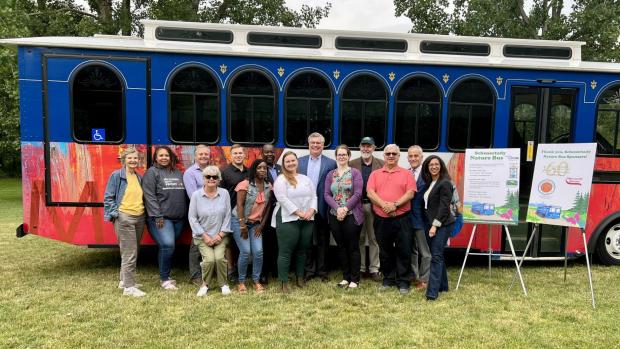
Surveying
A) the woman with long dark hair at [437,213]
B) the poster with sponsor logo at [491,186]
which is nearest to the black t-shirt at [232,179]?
the woman with long dark hair at [437,213]

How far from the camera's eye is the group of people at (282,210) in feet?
16.1

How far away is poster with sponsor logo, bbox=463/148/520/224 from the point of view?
207 inches

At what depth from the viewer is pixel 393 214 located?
196 inches

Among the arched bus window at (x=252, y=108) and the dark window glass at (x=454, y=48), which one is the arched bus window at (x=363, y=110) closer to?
the dark window glass at (x=454, y=48)

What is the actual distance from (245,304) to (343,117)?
8.89 feet

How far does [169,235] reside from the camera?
16.9ft

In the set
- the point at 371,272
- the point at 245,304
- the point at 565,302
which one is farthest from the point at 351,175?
the point at 565,302

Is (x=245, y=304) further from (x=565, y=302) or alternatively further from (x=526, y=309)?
(x=565, y=302)

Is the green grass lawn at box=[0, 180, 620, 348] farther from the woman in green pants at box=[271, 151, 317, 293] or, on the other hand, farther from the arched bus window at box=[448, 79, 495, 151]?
the arched bus window at box=[448, 79, 495, 151]

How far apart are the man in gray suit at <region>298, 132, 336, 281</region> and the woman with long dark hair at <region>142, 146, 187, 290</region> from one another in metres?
1.50

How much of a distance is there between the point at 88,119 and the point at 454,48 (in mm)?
4938

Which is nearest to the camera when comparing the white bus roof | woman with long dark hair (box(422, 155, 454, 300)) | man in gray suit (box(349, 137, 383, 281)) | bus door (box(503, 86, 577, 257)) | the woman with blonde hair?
woman with long dark hair (box(422, 155, 454, 300))

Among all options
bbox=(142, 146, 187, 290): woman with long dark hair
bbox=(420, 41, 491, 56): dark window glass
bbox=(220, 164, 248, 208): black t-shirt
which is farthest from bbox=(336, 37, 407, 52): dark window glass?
bbox=(142, 146, 187, 290): woman with long dark hair

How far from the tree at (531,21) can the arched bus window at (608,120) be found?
1093cm
